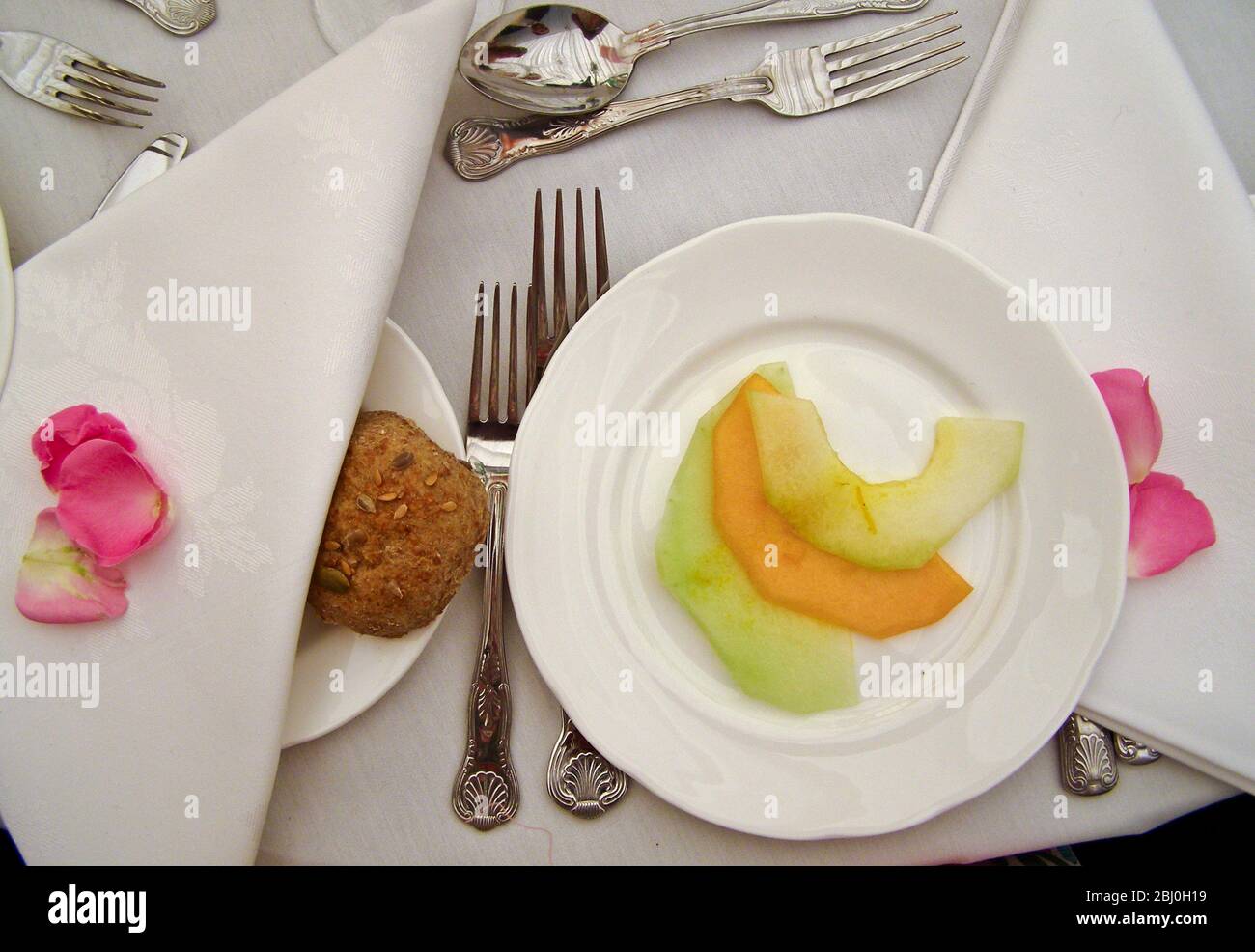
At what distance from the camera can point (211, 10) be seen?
857 millimetres

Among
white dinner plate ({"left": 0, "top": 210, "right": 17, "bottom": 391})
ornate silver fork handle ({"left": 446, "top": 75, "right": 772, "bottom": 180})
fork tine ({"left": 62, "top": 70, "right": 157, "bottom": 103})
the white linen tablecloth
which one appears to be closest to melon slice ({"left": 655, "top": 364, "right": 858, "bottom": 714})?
the white linen tablecloth

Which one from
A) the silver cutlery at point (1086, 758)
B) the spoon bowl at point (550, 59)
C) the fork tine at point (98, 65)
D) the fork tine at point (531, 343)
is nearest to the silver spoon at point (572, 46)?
the spoon bowl at point (550, 59)

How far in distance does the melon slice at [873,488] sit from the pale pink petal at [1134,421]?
104 mm

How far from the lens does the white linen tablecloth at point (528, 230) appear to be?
0.78 metres

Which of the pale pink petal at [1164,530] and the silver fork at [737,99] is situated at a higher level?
the silver fork at [737,99]

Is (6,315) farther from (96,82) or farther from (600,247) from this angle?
(600,247)

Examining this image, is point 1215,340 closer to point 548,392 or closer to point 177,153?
point 548,392

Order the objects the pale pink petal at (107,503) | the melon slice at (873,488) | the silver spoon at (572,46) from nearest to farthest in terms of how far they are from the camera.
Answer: the pale pink petal at (107,503) < the melon slice at (873,488) < the silver spoon at (572,46)

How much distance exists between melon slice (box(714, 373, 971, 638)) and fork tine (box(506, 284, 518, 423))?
21 centimetres

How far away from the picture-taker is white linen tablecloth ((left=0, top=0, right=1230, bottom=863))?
78 centimetres

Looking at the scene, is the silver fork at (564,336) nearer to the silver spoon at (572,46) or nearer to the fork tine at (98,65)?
the silver spoon at (572,46)

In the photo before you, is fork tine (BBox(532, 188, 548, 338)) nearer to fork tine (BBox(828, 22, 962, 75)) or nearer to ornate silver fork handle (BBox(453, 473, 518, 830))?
ornate silver fork handle (BBox(453, 473, 518, 830))

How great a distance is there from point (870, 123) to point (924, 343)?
0.26 meters

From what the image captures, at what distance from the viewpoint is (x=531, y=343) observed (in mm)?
812
